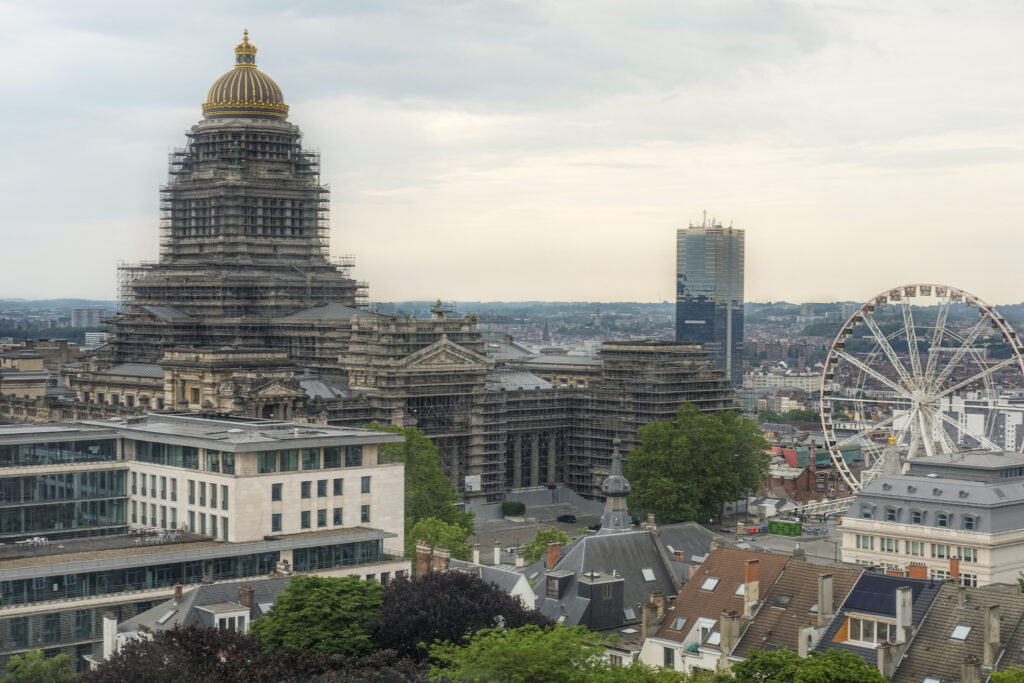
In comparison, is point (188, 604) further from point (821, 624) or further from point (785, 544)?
point (785, 544)

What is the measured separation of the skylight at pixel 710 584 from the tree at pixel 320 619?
57.2ft

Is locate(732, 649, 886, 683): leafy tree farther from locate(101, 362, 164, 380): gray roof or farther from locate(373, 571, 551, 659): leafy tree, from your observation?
locate(101, 362, 164, 380): gray roof

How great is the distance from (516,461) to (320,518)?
78.7 metres

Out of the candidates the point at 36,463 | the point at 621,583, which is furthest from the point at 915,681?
the point at 36,463

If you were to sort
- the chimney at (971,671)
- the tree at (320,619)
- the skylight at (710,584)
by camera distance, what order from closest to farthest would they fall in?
the chimney at (971,671) < the tree at (320,619) < the skylight at (710,584)

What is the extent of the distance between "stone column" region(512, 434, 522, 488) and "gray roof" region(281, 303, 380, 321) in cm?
2082

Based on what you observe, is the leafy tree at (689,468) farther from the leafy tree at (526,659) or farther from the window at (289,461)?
the leafy tree at (526,659)

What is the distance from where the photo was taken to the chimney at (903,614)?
74938 millimetres

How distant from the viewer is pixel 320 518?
102 metres

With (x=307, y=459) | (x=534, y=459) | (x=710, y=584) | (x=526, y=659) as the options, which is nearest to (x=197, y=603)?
(x=307, y=459)

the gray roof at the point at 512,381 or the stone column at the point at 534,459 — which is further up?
the gray roof at the point at 512,381

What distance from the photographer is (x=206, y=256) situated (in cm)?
19475

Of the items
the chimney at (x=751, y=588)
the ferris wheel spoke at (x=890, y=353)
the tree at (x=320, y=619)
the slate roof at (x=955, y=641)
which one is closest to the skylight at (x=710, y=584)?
the chimney at (x=751, y=588)

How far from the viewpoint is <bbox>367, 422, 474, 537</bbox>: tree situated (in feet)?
437
